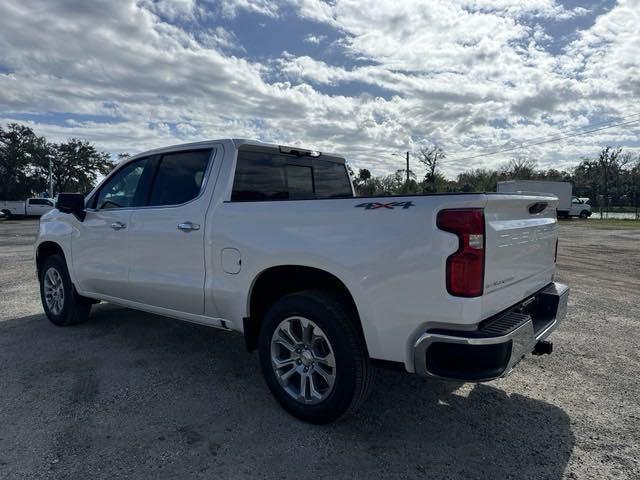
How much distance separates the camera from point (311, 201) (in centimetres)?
303

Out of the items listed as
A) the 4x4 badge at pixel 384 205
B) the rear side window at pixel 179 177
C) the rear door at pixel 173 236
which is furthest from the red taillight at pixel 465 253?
the rear side window at pixel 179 177

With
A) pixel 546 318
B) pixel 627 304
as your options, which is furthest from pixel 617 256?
pixel 546 318

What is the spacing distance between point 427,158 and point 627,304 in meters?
48.6

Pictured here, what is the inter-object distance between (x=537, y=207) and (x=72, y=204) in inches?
169

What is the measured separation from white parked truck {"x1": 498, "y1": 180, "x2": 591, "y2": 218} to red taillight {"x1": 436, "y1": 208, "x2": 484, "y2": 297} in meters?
27.3

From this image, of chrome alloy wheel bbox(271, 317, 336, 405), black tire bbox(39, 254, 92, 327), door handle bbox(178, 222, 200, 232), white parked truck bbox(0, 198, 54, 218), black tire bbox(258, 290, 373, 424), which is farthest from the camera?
white parked truck bbox(0, 198, 54, 218)

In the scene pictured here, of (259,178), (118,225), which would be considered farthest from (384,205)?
(118,225)

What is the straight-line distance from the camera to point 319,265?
2.93m

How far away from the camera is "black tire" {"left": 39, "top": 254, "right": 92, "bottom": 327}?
5230mm

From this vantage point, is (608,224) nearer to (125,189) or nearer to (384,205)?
(125,189)

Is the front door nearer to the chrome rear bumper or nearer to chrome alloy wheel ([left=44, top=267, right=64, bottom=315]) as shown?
chrome alloy wheel ([left=44, top=267, right=64, bottom=315])

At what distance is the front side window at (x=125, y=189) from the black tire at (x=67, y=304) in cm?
99

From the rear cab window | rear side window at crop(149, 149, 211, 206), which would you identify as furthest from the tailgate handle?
rear side window at crop(149, 149, 211, 206)

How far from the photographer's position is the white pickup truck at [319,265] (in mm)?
2486
